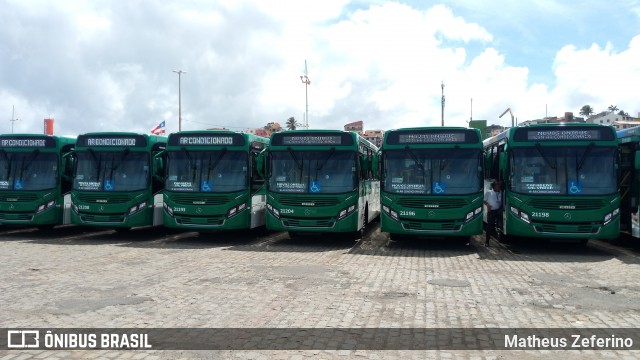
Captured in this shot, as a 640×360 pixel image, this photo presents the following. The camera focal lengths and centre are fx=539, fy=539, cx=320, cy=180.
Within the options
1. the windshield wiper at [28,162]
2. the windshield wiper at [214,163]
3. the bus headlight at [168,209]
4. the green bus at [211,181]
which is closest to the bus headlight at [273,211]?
the green bus at [211,181]

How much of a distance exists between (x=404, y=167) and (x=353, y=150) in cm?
159

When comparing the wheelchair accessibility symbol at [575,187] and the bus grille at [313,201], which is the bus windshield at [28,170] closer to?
the bus grille at [313,201]

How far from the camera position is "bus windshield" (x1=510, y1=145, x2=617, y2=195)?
13.8 m

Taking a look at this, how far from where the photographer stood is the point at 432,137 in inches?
591

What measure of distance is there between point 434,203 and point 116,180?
386 inches

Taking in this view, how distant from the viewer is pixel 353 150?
1562 centimetres

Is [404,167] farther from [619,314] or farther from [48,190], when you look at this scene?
[48,190]

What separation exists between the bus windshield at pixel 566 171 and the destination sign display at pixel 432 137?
1.48 metres

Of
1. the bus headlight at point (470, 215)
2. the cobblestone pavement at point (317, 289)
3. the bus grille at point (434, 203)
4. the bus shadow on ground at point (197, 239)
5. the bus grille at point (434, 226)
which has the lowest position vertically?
the cobblestone pavement at point (317, 289)

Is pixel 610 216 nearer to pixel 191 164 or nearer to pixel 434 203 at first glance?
pixel 434 203

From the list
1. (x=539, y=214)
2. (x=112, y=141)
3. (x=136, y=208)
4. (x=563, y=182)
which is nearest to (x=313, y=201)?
(x=136, y=208)

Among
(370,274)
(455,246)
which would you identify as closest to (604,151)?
(455,246)

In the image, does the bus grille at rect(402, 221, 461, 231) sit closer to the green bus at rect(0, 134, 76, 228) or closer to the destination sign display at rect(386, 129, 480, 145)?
the destination sign display at rect(386, 129, 480, 145)

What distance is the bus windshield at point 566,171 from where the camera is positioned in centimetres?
1383
